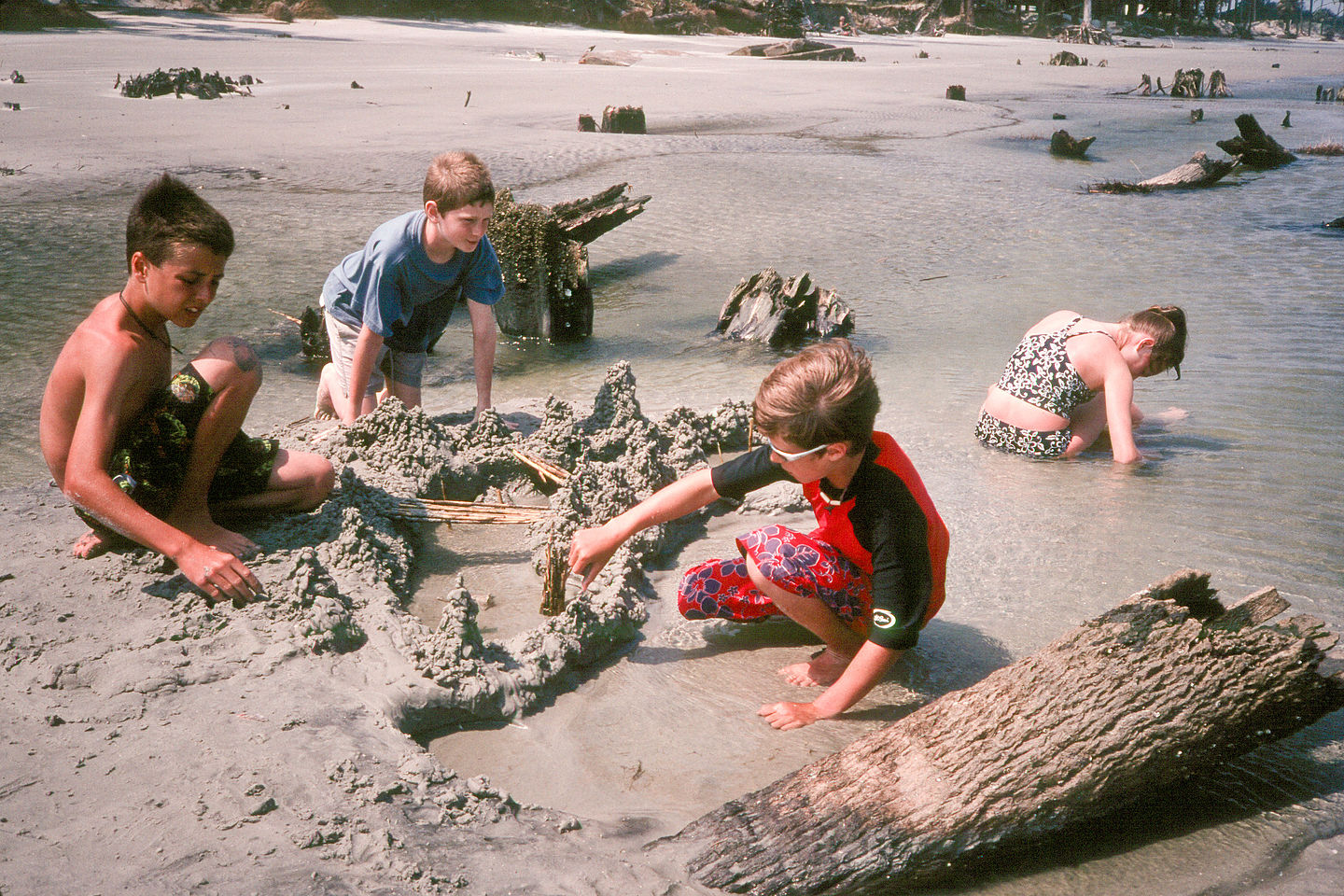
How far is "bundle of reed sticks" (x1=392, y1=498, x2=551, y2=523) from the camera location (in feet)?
10.3

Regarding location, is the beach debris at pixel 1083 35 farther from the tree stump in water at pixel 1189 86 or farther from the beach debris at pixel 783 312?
the beach debris at pixel 783 312

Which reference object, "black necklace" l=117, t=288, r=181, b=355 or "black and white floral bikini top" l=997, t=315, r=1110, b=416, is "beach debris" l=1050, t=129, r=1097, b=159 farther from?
"black necklace" l=117, t=288, r=181, b=355

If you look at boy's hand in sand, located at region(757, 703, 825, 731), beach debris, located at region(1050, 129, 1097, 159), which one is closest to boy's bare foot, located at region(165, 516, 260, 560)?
boy's hand in sand, located at region(757, 703, 825, 731)

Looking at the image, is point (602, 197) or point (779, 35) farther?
point (779, 35)

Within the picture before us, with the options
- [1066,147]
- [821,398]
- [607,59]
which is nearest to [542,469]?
[821,398]

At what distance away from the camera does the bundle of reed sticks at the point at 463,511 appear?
10.3ft

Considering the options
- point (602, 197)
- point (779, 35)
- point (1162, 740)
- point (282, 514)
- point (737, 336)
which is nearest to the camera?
point (1162, 740)

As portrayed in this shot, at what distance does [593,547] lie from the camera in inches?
88.4

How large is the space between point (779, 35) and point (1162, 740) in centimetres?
2700

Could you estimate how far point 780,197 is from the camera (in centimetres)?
820

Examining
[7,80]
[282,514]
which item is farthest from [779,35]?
Result: [282,514]

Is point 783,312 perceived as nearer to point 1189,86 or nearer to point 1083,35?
point 1189,86

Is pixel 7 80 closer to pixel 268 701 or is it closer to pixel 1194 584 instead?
pixel 268 701

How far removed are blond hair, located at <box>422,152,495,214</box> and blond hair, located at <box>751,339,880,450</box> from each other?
199cm
